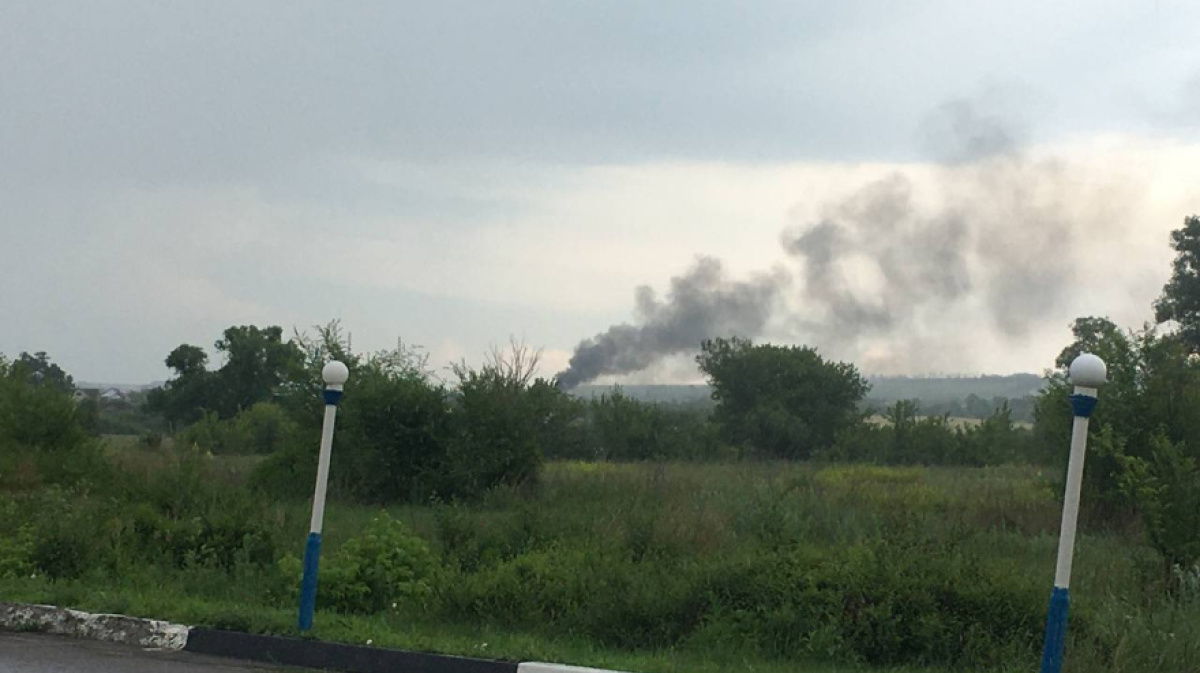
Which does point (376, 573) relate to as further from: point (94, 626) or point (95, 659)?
point (95, 659)

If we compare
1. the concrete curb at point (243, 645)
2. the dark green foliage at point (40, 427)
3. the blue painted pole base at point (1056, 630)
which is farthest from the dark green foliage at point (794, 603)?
the dark green foliage at point (40, 427)

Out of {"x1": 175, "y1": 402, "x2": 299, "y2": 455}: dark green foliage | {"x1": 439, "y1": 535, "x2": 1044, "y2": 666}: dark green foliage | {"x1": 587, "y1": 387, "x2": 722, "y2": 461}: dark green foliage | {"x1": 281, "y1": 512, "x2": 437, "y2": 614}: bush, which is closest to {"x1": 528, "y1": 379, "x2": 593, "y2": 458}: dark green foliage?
{"x1": 587, "y1": 387, "x2": 722, "y2": 461}: dark green foliage

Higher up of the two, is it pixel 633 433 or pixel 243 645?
pixel 633 433

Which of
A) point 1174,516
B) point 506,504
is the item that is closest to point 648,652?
point 1174,516

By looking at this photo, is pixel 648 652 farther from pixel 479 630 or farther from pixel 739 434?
pixel 739 434

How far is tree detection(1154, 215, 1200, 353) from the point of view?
218 feet

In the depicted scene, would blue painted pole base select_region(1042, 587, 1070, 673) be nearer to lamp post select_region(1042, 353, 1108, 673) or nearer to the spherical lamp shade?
lamp post select_region(1042, 353, 1108, 673)

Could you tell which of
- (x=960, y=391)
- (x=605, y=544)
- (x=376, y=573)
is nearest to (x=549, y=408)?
(x=605, y=544)

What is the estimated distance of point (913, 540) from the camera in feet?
39.3

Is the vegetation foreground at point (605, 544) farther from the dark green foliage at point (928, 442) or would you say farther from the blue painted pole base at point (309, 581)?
the dark green foliage at point (928, 442)

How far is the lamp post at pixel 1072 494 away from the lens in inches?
310

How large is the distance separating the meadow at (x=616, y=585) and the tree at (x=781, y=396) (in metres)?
39.4

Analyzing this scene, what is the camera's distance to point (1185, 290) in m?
67.6

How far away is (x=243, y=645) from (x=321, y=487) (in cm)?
141
